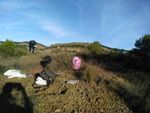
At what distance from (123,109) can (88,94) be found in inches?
38.2

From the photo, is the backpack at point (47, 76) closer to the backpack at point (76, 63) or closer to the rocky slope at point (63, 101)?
the rocky slope at point (63, 101)

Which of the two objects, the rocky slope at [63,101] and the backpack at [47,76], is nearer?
the rocky slope at [63,101]

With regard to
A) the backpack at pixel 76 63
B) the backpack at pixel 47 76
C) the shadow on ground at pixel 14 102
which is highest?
the backpack at pixel 76 63

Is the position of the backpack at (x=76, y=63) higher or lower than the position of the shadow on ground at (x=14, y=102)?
higher

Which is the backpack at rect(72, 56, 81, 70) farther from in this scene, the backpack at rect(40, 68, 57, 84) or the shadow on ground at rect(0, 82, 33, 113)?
the shadow on ground at rect(0, 82, 33, 113)

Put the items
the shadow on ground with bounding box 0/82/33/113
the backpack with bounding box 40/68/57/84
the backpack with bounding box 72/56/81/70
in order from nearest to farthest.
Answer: the shadow on ground with bounding box 0/82/33/113, the backpack with bounding box 40/68/57/84, the backpack with bounding box 72/56/81/70

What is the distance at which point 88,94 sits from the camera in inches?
102

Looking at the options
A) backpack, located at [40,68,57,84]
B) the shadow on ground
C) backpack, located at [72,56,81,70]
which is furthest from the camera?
backpack, located at [72,56,81,70]

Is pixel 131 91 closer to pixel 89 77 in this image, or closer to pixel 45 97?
pixel 89 77

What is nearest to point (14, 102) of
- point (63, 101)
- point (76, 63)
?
point (63, 101)

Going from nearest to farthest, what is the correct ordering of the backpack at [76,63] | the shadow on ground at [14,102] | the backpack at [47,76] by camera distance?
the shadow on ground at [14,102] → the backpack at [47,76] → the backpack at [76,63]

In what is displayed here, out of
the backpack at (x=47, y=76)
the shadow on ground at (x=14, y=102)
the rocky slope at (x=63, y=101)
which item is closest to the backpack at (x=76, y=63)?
the backpack at (x=47, y=76)

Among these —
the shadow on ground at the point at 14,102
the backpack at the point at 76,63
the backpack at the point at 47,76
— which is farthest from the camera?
the backpack at the point at 76,63

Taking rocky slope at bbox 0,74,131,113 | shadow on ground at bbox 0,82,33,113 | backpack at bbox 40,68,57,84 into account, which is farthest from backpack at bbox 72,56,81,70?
shadow on ground at bbox 0,82,33,113
